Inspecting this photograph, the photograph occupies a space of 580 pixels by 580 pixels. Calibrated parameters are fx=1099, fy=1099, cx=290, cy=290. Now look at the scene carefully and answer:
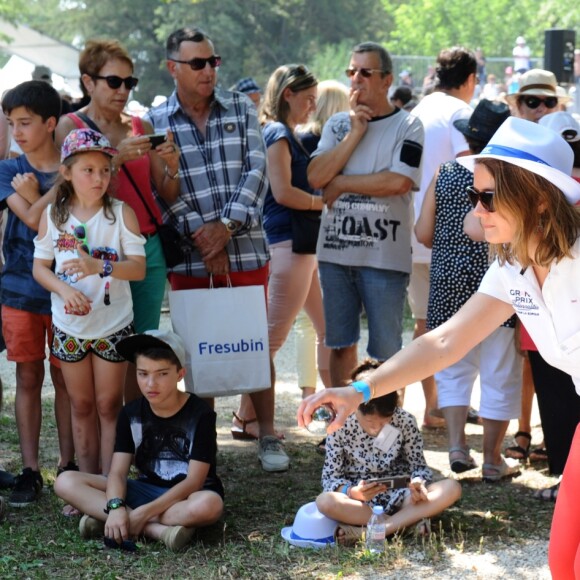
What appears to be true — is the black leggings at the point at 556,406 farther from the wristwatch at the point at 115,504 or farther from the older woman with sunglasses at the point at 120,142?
the wristwatch at the point at 115,504

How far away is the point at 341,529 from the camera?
4.72 m

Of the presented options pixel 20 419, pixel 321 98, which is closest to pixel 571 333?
pixel 20 419

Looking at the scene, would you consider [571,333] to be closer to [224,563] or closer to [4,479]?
[224,563]

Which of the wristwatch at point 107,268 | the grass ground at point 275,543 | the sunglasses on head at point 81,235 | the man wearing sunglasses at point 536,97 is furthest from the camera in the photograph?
the man wearing sunglasses at point 536,97

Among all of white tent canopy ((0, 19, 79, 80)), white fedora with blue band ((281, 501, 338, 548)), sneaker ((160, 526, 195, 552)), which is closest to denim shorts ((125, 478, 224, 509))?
sneaker ((160, 526, 195, 552))

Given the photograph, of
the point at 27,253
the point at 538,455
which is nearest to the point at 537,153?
the point at 27,253

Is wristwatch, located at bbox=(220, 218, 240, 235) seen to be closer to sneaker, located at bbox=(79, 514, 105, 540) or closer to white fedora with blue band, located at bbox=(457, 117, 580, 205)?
sneaker, located at bbox=(79, 514, 105, 540)

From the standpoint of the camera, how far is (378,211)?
591 centimetres

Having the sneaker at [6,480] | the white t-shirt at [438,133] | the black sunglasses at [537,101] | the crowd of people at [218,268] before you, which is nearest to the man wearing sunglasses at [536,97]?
the black sunglasses at [537,101]

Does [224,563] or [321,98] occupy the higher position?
[321,98]

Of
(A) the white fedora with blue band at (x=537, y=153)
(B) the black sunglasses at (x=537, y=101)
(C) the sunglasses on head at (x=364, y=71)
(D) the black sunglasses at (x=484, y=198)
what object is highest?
(C) the sunglasses on head at (x=364, y=71)

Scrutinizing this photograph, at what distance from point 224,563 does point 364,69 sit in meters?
2.87

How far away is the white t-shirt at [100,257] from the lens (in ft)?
16.5

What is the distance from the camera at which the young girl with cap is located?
502 cm
